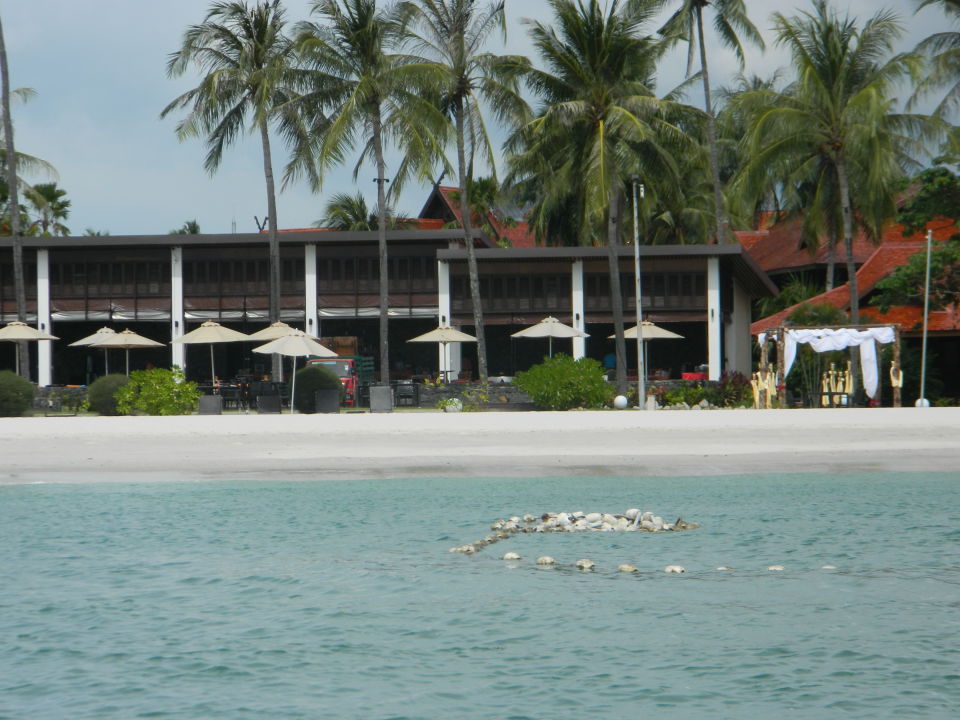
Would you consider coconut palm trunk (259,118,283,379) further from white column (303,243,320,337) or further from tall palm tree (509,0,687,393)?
tall palm tree (509,0,687,393)

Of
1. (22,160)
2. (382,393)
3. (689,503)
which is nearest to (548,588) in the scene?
(689,503)

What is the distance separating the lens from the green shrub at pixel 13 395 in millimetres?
27891

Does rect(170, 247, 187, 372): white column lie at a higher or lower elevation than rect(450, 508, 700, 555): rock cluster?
higher

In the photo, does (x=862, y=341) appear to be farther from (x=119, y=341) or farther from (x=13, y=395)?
(x=13, y=395)

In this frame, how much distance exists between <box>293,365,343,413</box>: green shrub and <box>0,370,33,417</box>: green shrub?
21.2ft

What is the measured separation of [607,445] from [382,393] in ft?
36.9

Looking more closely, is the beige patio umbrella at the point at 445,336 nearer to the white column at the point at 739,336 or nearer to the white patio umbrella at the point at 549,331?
the white patio umbrella at the point at 549,331

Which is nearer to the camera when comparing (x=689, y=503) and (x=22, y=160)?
(x=689, y=503)

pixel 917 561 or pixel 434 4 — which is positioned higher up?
pixel 434 4

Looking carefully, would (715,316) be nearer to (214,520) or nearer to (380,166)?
(380,166)

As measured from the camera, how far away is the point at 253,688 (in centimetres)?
646

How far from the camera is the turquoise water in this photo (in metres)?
6.25

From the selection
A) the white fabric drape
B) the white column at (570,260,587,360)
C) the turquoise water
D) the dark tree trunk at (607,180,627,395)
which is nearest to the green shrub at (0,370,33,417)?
the dark tree trunk at (607,180,627,395)

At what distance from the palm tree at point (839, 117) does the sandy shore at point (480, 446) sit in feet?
37.2
